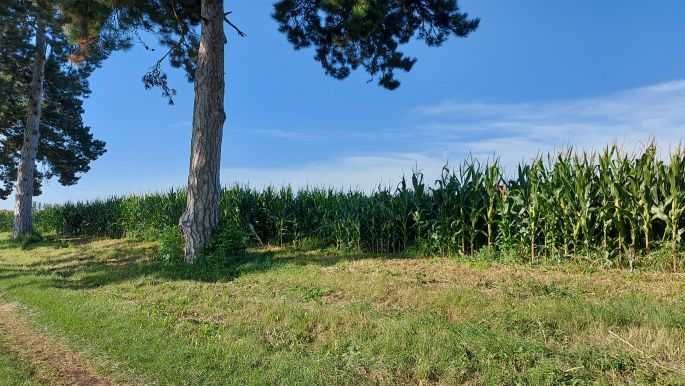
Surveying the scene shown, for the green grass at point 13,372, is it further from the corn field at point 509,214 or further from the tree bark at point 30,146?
the tree bark at point 30,146

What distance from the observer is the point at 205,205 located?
41.3ft

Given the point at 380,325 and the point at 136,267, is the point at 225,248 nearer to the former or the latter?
the point at 136,267

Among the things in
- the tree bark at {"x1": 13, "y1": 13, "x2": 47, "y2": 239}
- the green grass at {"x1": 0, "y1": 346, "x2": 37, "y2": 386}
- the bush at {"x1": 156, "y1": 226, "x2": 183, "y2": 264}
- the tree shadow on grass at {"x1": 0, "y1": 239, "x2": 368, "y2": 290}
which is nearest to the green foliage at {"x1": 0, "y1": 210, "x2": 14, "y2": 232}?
the tree bark at {"x1": 13, "y1": 13, "x2": 47, "y2": 239}

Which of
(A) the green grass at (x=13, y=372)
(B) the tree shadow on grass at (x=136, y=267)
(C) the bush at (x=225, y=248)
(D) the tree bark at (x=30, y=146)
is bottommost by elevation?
(A) the green grass at (x=13, y=372)

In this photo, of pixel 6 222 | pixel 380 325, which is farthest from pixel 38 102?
pixel 380 325

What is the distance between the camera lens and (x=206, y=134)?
40.9 feet

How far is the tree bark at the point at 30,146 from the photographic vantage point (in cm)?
2223

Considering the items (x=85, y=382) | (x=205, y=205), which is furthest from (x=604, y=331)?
(x=205, y=205)

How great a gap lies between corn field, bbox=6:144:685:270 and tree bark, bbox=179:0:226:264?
12.3 ft

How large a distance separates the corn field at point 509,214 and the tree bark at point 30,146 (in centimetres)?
1167

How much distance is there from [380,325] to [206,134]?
8.46m

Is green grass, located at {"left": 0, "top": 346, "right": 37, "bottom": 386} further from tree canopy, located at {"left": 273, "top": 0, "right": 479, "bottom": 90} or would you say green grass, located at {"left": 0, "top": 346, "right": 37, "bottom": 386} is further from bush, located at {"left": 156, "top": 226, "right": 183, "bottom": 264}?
tree canopy, located at {"left": 273, "top": 0, "right": 479, "bottom": 90}

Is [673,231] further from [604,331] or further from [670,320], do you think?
[604,331]

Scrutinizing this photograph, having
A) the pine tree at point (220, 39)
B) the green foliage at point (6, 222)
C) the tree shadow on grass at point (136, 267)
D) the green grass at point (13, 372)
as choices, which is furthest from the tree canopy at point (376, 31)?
the green foliage at point (6, 222)
